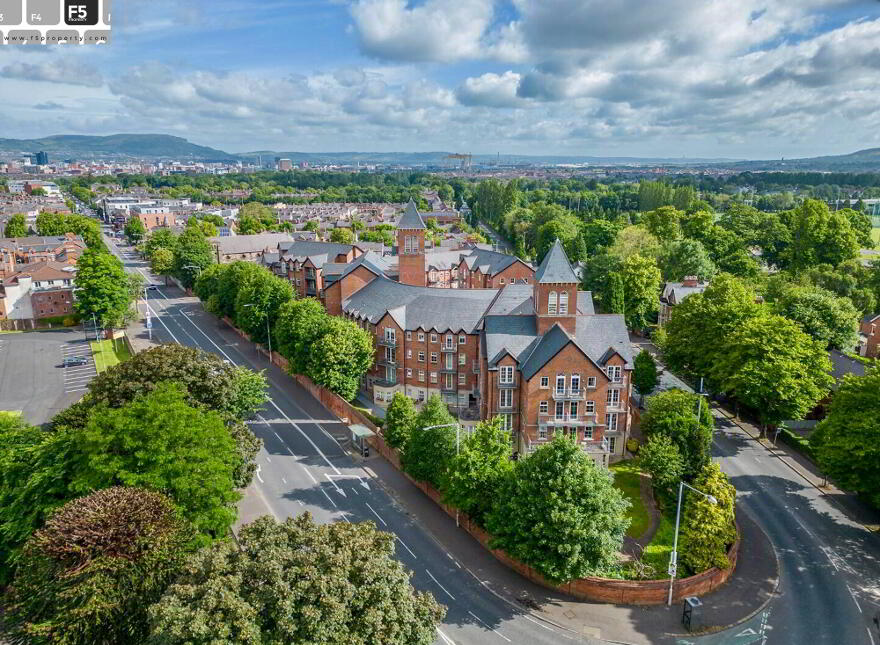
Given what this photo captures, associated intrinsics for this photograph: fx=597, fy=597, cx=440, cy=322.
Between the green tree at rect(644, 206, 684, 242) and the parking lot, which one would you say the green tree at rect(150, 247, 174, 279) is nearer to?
the parking lot

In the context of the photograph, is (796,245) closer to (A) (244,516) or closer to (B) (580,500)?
(B) (580,500)

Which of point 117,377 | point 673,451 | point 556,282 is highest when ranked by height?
point 556,282

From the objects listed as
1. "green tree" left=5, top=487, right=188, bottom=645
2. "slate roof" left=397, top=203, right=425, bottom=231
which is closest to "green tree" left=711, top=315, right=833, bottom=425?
"slate roof" left=397, top=203, right=425, bottom=231

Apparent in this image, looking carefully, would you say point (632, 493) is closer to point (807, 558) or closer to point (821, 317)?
point (807, 558)

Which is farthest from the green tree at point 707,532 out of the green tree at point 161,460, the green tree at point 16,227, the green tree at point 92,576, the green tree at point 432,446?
the green tree at point 16,227

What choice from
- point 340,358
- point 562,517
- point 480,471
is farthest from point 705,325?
point 340,358

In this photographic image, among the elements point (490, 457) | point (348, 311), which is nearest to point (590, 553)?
point (490, 457)

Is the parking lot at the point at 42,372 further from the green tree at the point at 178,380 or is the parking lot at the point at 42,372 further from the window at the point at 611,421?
the window at the point at 611,421
